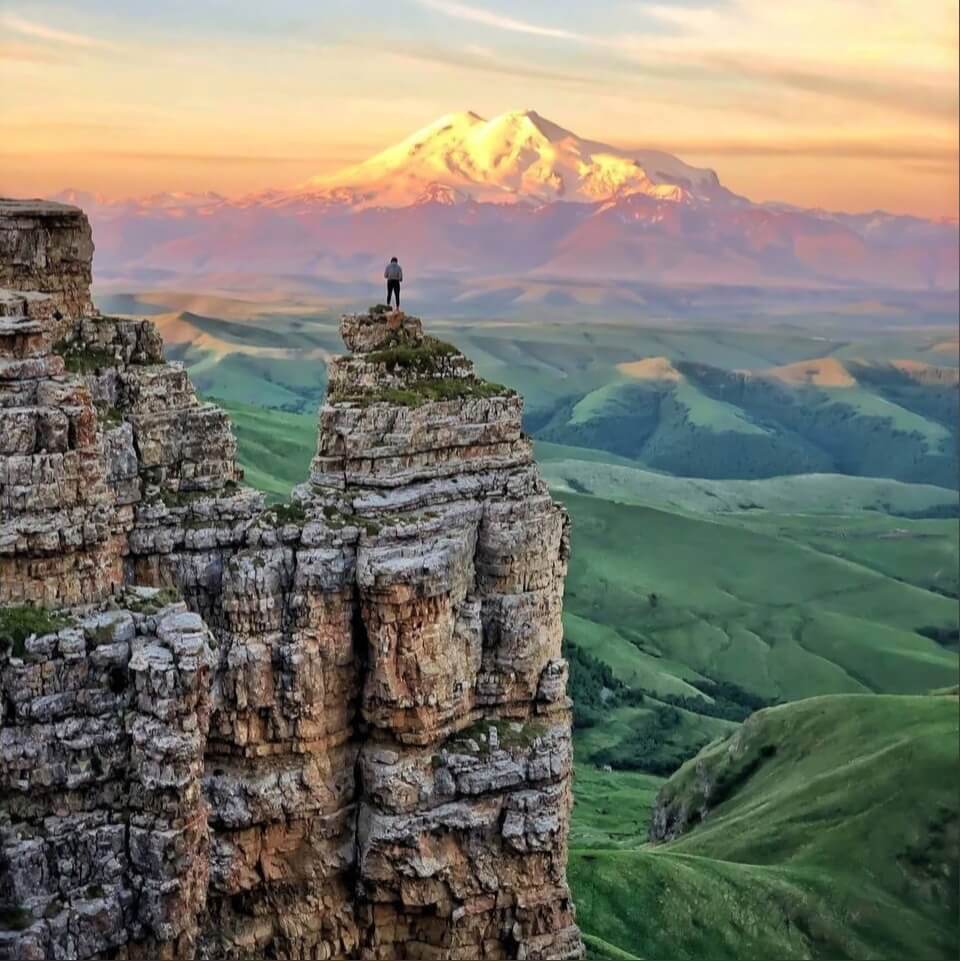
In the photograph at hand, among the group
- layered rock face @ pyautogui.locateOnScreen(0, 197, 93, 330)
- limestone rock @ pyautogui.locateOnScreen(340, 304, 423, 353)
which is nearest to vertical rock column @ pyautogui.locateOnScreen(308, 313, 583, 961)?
limestone rock @ pyautogui.locateOnScreen(340, 304, 423, 353)

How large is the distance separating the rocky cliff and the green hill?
12967mm

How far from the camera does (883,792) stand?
89.9 meters

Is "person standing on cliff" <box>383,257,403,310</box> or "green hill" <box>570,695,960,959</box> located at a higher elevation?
"person standing on cliff" <box>383,257,403,310</box>

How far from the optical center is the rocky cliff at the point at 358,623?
4772 centimetres

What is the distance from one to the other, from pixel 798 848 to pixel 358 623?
44823 millimetres

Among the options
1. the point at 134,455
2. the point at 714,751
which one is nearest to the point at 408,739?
the point at 134,455

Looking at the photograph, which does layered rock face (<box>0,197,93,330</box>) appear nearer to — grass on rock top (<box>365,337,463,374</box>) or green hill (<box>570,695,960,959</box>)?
grass on rock top (<box>365,337,463,374</box>)

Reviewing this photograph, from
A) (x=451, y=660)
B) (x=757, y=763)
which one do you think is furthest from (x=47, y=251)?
(x=757, y=763)

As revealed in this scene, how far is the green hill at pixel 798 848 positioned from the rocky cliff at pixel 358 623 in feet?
42.5

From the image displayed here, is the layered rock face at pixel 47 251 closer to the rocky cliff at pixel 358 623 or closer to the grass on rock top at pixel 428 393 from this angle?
the rocky cliff at pixel 358 623

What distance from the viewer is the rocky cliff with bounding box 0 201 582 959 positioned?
4772 centimetres

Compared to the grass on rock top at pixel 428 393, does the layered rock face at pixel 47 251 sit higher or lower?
higher

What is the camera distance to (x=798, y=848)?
86.0 m

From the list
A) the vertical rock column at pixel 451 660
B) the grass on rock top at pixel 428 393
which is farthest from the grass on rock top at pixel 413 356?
the grass on rock top at pixel 428 393
